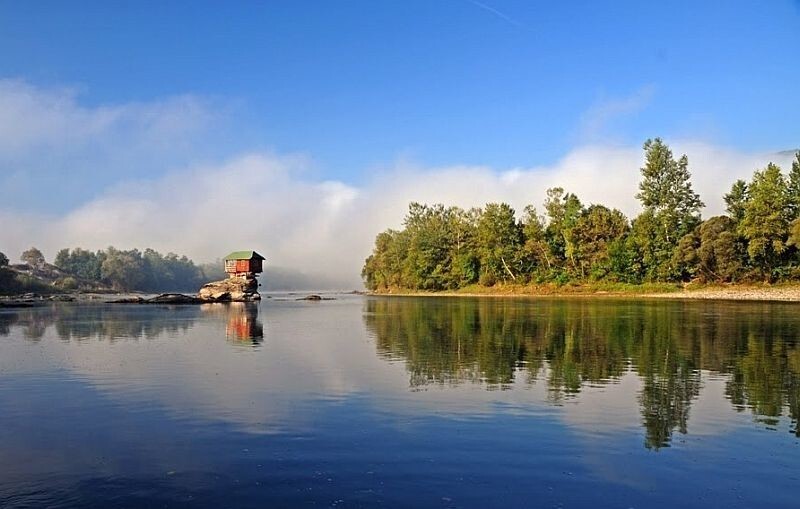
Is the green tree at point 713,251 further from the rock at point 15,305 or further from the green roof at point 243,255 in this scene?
the rock at point 15,305

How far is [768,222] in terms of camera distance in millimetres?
93125

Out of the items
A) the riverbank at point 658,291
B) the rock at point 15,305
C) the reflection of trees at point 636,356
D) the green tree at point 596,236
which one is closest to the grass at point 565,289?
the riverbank at point 658,291

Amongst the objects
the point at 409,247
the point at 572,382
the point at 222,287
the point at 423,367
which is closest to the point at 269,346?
the point at 423,367

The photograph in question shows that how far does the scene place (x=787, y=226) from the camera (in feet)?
306

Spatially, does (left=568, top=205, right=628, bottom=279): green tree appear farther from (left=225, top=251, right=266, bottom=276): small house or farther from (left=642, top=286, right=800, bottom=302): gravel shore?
(left=225, top=251, right=266, bottom=276): small house

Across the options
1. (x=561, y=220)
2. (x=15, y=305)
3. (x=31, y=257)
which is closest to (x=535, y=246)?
(x=561, y=220)

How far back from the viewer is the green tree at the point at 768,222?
303 ft

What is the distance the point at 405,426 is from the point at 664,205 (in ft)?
381

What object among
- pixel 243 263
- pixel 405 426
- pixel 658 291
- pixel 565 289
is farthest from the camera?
pixel 565 289

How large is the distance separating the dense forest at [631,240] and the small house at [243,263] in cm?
5663

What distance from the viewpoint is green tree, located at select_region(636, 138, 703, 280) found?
370ft

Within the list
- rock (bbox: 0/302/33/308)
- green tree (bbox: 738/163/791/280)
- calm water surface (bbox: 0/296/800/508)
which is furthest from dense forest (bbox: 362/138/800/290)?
rock (bbox: 0/302/33/308)

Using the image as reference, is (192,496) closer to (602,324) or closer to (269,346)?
(269,346)

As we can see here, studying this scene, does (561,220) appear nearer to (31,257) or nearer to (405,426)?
(405,426)
